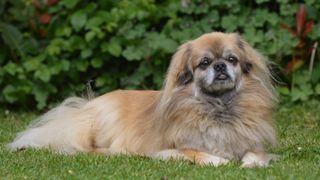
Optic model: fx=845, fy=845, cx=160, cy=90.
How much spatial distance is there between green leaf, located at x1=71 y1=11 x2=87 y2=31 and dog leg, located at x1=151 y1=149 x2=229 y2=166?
4082 millimetres

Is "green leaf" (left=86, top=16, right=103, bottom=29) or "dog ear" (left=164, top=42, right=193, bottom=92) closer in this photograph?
"dog ear" (left=164, top=42, right=193, bottom=92)

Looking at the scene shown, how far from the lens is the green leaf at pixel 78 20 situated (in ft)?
35.0

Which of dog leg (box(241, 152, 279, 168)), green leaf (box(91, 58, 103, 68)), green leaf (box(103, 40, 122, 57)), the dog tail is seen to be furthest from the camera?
green leaf (box(91, 58, 103, 68))

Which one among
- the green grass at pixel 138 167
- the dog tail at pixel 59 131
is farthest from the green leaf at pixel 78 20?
the green grass at pixel 138 167

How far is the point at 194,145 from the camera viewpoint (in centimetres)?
686

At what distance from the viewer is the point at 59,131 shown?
25.9 feet

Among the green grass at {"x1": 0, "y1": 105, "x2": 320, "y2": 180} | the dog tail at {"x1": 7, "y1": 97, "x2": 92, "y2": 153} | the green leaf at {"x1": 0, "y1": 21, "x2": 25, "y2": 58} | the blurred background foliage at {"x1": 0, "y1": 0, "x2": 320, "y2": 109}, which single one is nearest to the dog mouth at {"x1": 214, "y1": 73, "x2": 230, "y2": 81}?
the green grass at {"x1": 0, "y1": 105, "x2": 320, "y2": 180}

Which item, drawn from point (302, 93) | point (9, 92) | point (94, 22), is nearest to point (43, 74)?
point (9, 92)

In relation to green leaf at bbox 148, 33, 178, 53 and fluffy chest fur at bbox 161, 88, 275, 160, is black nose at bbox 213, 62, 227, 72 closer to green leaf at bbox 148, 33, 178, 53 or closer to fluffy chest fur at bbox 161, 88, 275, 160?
fluffy chest fur at bbox 161, 88, 275, 160

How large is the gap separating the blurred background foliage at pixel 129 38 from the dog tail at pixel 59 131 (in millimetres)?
2490

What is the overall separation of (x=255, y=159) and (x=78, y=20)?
14.9 ft

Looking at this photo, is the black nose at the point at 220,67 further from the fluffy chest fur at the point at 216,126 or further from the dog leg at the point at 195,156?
the dog leg at the point at 195,156

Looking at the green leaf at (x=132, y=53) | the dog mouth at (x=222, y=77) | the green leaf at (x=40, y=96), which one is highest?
the dog mouth at (x=222, y=77)

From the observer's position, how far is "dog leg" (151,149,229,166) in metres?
6.64
